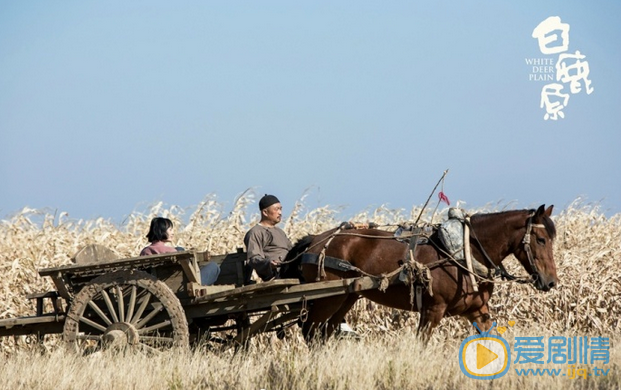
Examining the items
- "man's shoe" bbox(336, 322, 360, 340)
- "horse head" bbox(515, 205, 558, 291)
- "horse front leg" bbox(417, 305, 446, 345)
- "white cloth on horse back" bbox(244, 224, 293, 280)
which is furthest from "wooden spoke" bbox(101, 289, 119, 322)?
"horse head" bbox(515, 205, 558, 291)

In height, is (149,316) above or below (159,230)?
below

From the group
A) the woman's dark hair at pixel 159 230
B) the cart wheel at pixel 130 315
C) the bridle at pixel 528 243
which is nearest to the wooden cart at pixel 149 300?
the cart wheel at pixel 130 315

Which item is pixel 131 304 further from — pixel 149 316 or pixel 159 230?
pixel 159 230

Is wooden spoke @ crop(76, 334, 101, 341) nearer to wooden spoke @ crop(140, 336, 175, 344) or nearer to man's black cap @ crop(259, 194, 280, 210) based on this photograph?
wooden spoke @ crop(140, 336, 175, 344)

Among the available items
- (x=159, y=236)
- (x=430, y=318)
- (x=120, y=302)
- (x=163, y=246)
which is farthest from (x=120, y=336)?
(x=430, y=318)

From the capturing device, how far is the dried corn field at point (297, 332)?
7.58 m

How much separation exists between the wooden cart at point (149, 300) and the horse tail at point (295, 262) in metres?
0.65

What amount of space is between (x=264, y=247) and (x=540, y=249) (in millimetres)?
2879

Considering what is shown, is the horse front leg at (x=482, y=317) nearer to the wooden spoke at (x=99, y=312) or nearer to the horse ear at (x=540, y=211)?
the horse ear at (x=540, y=211)

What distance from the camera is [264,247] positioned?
995 cm

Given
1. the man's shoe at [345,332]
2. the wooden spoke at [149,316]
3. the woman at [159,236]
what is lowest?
the man's shoe at [345,332]

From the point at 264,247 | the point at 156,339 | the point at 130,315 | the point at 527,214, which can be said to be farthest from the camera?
the point at 264,247

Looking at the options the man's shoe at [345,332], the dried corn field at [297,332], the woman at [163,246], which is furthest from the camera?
the man's shoe at [345,332]

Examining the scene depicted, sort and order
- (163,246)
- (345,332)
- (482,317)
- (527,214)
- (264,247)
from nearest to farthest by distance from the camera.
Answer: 1. (527,214)
2. (482,317)
3. (163,246)
4. (264,247)
5. (345,332)
